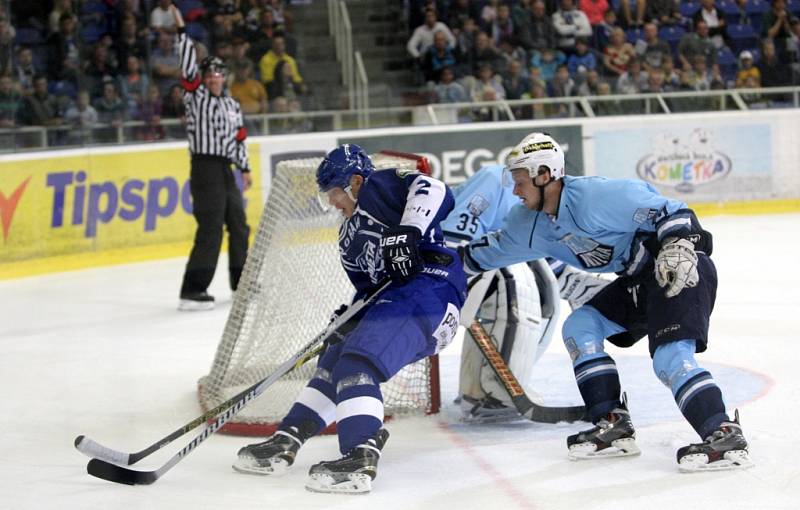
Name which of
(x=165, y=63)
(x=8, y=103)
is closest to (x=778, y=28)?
(x=165, y=63)

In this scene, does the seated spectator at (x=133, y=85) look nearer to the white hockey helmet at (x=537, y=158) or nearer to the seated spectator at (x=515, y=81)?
the seated spectator at (x=515, y=81)

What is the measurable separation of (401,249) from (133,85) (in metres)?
5.10

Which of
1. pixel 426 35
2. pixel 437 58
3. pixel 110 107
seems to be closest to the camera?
pixel 110 107

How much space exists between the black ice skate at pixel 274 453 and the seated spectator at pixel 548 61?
18.8ft

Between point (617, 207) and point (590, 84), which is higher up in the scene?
point (590, 84)

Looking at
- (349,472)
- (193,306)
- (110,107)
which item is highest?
(110,107)

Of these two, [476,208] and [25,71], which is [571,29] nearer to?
[25,71]

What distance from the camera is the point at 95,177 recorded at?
7.79 m

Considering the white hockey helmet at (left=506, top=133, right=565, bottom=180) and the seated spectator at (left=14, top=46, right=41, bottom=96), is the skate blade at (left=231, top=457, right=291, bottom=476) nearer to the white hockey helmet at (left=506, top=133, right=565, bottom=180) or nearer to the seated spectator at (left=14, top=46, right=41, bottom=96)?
the white hockey helmet at (left=506, top=133, right=565, bottom=180)

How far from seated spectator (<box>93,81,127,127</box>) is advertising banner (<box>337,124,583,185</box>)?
68.0 inches

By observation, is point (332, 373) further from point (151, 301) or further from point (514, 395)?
point (151, 301)

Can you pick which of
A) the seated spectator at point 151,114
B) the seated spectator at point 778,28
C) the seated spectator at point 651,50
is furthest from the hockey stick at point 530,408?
the seated spectator at point 778,28

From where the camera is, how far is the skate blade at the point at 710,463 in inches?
128

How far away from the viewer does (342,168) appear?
3.56 meters
